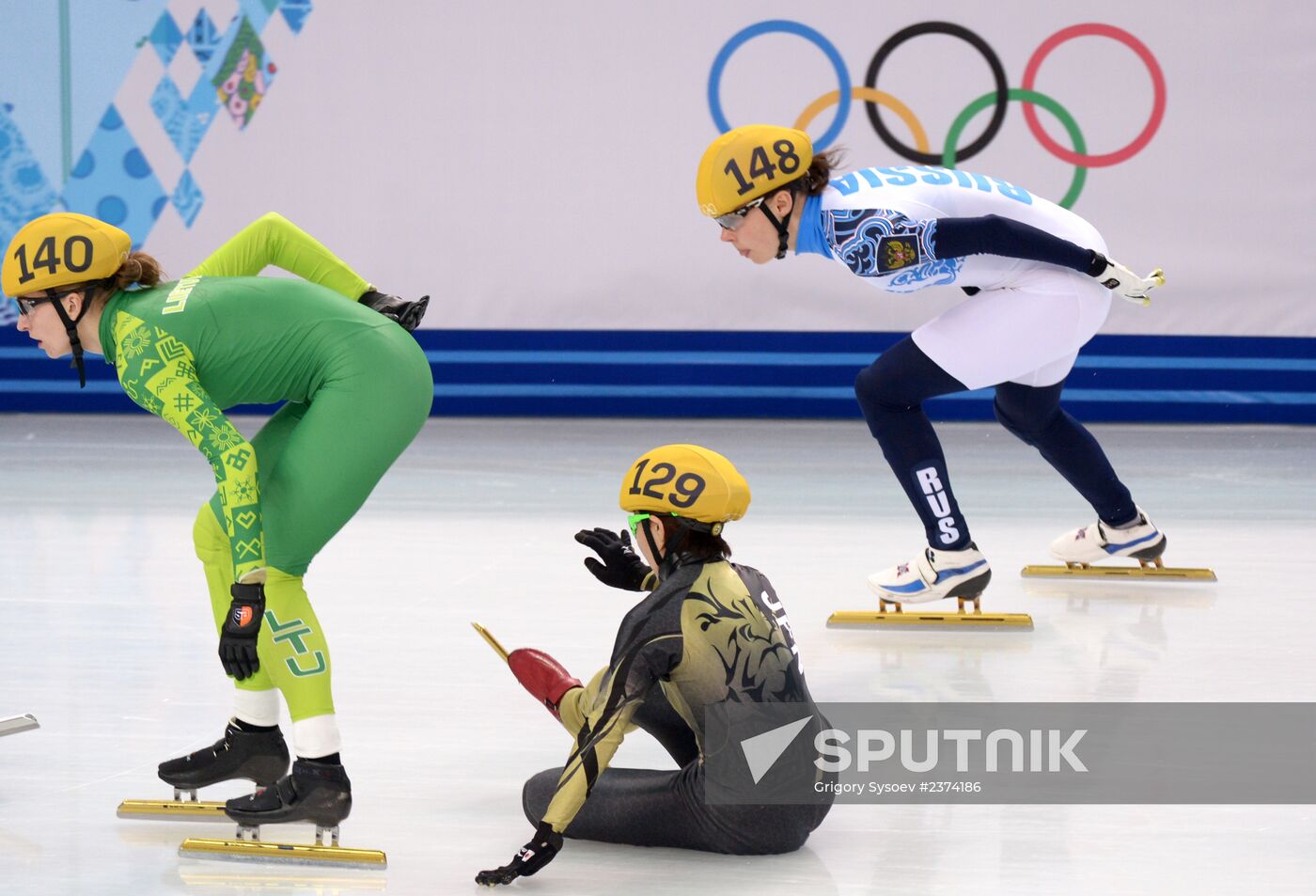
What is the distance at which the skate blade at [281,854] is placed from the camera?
3.05m

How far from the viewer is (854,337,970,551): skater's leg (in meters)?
4.88

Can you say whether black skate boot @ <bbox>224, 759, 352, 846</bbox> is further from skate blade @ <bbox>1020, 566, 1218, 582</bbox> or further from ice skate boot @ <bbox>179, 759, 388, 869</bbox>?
skate blade @ <bbox>1020, 566, 1218, 582</bbox>

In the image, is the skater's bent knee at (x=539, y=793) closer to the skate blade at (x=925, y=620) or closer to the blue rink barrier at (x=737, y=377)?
the skate blade at (x=925, y=620)

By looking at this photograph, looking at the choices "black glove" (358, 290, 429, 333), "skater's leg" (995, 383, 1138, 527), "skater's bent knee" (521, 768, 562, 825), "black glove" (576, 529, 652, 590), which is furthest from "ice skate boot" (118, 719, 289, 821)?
"skater's leg" (995, 383, 1138, 527)

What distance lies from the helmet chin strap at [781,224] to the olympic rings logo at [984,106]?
515 cm

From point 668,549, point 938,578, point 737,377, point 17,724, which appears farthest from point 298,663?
point 737,377

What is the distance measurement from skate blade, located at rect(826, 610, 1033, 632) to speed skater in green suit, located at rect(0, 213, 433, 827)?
Result: 83.8 inches

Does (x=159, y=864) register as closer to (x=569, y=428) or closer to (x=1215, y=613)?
(x=1215, y=613)

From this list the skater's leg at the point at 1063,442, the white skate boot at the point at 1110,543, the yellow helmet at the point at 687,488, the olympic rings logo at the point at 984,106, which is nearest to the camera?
the yellow helmet at the point at 687,488

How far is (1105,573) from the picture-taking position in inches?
225

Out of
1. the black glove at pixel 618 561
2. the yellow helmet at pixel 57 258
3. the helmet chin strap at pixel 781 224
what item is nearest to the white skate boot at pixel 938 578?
the helmet chin strap at pixel 781 224

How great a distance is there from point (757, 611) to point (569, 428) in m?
6.59

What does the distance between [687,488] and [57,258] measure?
121 cm

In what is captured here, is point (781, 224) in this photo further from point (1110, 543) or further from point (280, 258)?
point (1110, 543)
